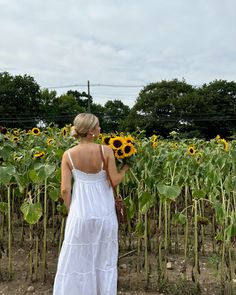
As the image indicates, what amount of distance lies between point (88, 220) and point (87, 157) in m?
0.43

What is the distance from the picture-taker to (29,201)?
3695mm

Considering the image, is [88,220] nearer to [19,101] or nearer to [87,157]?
[87,157]

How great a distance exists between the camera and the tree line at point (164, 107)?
3719cm

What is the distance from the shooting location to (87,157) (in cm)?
313

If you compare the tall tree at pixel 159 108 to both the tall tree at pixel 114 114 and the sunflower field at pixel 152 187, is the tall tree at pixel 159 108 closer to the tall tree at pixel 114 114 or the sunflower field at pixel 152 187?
the tall tree at pixel 114 114

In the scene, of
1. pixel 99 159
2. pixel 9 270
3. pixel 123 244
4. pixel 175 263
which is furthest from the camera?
pixel 123 244

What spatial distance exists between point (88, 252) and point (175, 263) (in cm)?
185

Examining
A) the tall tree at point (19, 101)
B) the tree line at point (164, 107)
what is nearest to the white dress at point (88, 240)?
the tree line at point (164, 107)

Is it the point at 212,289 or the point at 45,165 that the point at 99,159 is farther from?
the point at 212,289

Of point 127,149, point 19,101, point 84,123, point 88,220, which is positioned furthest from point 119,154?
point 19,101

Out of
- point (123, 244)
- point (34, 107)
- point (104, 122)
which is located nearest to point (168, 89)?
point (104, 122)

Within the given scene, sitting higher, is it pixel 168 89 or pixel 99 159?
pixel 168 89

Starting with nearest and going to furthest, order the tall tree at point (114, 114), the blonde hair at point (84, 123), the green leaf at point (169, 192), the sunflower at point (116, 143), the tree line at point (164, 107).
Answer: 1. the blonde hair at point (84, 123)
2. the sunflower at point (116, 143)
3. the green leaf at point (169, 192)
4. the tree line at point (164, 107)
5. the tall tree at point (114, 114)

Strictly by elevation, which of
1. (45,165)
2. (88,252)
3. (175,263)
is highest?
(45,165)
